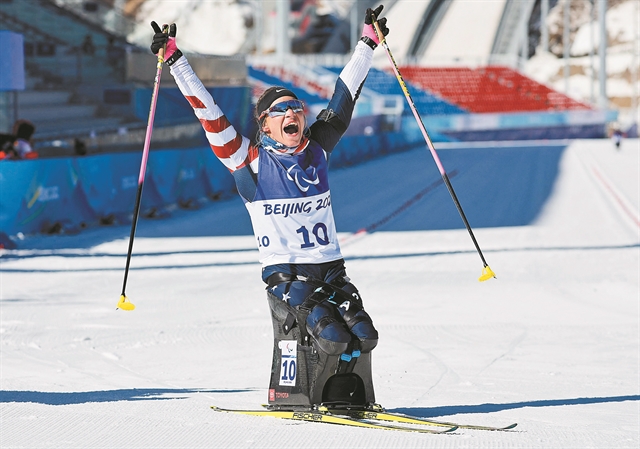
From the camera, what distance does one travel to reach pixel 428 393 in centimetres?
692

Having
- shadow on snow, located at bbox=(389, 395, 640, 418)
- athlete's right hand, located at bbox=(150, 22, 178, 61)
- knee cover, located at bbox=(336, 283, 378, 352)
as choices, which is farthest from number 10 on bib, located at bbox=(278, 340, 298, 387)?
athlete's right hand, located at bbox=(150, 22, 178, 61)

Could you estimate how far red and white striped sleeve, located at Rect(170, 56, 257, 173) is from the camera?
575 centimetres

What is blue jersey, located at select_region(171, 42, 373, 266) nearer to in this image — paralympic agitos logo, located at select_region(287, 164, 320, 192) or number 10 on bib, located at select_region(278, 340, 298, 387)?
paralympic agitos logo, located at select_region(287, 164, 320, 192)

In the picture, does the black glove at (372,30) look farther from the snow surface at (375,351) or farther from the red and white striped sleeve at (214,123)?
the snow surface at (375,351)

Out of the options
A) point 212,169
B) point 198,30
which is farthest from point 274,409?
point 198,30

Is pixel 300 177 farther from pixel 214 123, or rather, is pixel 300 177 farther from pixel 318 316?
pixel 318 316

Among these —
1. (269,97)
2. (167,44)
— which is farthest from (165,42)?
(269,97)

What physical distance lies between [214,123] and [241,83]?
1341 inches

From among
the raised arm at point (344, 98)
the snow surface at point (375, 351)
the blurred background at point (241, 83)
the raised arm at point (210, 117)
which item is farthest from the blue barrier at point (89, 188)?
the raised arm at point (210, 117)

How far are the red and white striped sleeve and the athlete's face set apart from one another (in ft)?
0.56

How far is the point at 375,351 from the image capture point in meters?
8.42

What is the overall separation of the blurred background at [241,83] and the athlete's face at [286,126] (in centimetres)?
1061

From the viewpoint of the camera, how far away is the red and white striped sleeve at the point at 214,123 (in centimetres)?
575

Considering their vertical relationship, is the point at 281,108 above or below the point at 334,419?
above
